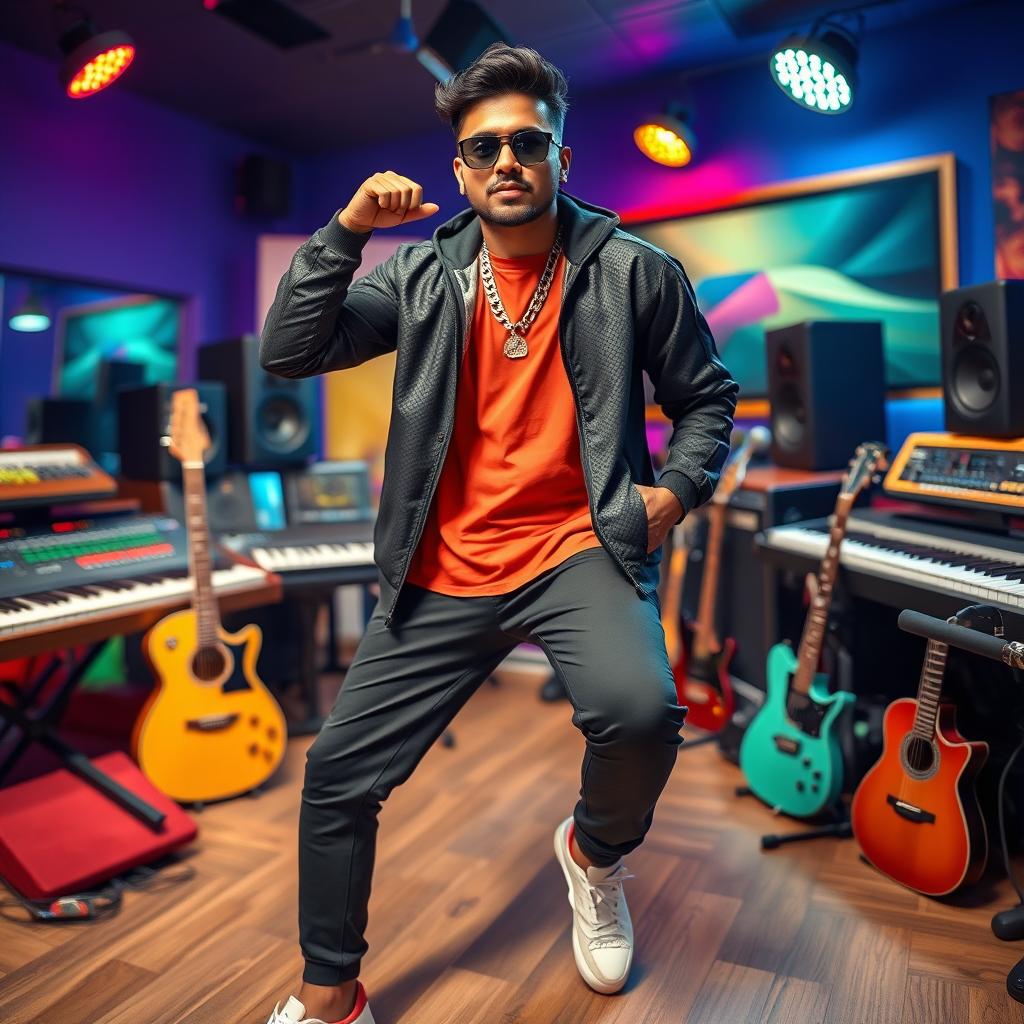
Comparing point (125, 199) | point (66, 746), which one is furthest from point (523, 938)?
point (125, 199)

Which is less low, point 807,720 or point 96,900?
point 807,720

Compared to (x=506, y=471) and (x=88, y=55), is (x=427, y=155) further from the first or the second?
(x=506, y=471)

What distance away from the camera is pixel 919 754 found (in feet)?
6.98

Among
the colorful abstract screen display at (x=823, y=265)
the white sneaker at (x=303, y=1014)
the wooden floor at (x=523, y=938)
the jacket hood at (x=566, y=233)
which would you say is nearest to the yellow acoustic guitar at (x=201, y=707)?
the wooden floor at (x=523, y=938)

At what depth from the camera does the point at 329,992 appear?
154 cm

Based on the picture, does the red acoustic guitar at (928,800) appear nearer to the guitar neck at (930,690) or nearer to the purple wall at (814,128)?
the guitar neck at (930,690)

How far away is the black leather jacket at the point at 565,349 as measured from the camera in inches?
62.8

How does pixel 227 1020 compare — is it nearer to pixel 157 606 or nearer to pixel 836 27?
pixel 157 606

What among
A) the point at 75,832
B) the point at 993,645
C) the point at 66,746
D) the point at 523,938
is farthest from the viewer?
the point at 66,746

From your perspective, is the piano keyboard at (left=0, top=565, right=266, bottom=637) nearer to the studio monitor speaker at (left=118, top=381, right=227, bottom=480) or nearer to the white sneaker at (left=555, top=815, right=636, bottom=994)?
the studio monitor speaker at (left=118, top=381, right=227, bottom=480)

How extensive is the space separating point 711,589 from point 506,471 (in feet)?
5.51

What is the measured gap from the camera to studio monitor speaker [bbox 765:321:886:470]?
2.88 m

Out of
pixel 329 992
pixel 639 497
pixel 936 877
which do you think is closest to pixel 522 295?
pixel 639 497

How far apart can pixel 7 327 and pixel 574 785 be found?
274 centimetres
